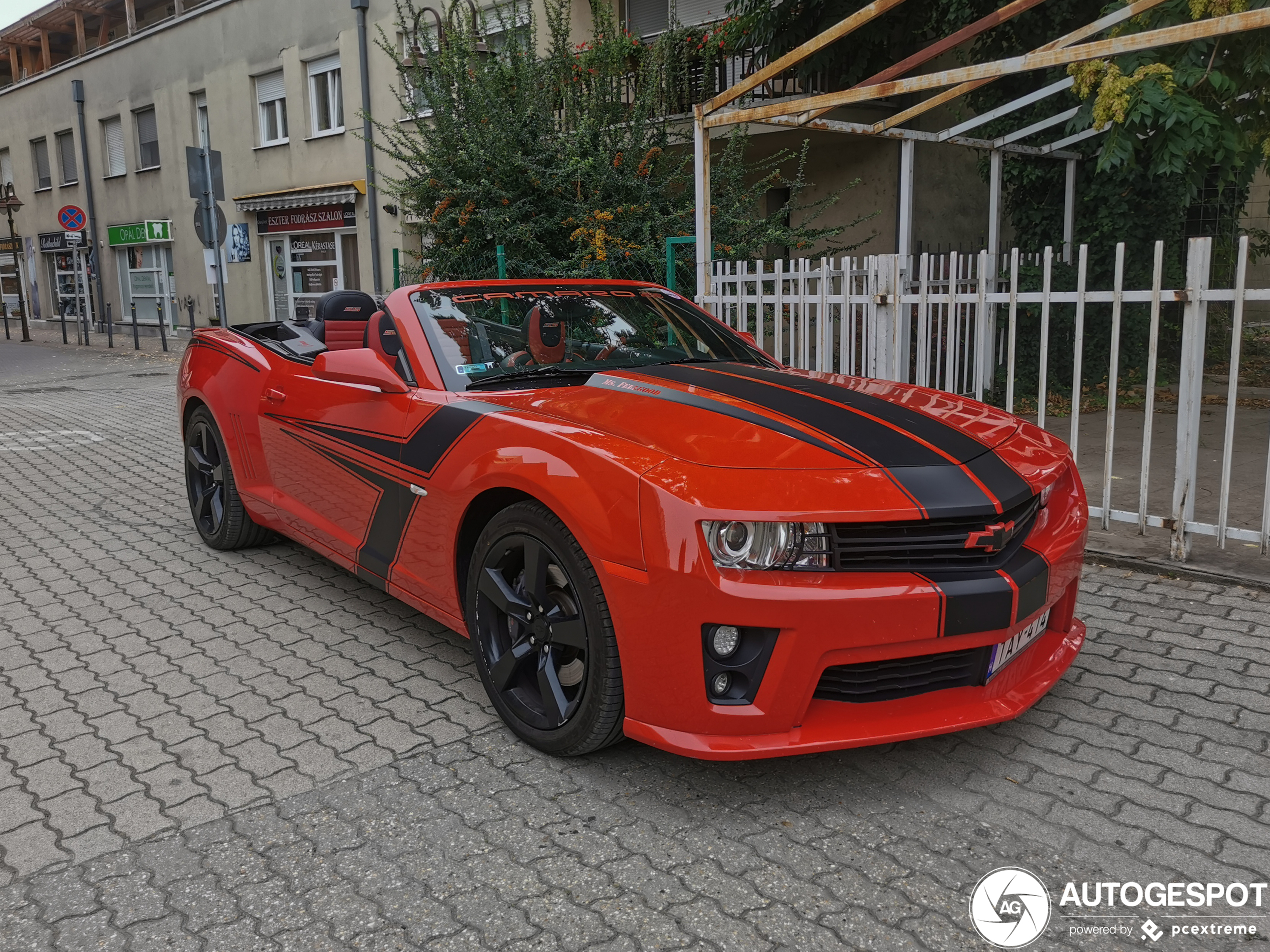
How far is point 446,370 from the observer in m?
3.69

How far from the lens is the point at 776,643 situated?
2.57 metres

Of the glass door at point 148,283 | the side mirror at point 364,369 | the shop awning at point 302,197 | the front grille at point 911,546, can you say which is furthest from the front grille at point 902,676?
the glass door at point 148,283

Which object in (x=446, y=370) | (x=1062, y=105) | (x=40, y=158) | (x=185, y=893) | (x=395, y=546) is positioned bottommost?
(x=185, y=893)

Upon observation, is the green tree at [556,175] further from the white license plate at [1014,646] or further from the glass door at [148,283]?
the glass door at [148,283]

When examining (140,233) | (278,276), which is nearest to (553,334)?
(278,276)

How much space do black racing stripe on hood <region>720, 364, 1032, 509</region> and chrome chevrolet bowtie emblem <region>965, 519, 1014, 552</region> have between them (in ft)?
0.21

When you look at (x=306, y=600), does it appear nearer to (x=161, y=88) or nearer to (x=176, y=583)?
(x=176, y=583)

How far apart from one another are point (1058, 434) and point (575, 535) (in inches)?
274

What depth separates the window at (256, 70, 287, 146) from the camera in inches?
842

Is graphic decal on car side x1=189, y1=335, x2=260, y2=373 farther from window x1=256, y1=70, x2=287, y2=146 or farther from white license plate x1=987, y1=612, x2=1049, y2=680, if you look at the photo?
window x1=256, y1=70, x2=287, y2=146

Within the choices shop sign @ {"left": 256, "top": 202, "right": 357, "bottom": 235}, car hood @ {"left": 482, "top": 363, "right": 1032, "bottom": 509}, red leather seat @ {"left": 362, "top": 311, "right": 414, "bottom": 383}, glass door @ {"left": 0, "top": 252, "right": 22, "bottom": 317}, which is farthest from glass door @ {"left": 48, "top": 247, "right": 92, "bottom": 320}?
car hood @ {"left": 482, "top": 363, "right": 1032, "bottom": 509}

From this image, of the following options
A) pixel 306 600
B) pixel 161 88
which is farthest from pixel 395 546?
pixel 161 88

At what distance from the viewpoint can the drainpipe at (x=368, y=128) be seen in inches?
733

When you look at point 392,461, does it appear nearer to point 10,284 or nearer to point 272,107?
point 272,107
